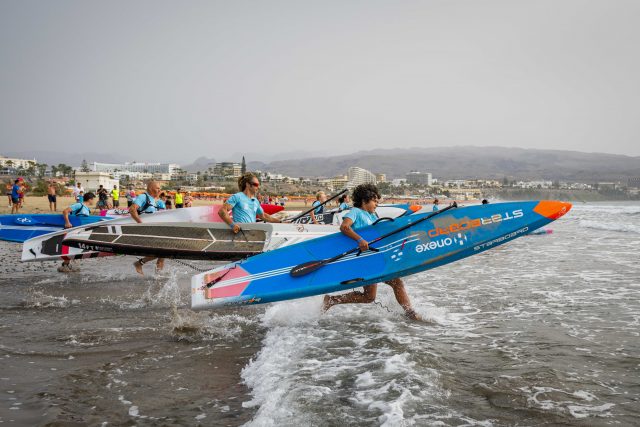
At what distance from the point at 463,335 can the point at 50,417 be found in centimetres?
460

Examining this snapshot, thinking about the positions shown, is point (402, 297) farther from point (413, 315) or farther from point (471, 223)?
point (471, 223)

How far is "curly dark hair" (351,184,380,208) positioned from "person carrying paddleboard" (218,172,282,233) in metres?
2.07

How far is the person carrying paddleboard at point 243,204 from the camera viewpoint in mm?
A: 7750

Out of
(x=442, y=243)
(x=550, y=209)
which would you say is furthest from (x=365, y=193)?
(x=550, y=209)

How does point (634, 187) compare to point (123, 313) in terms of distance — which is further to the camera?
point (634, 187)

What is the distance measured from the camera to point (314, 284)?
20.4 ft

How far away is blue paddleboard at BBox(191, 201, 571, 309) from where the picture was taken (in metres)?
6.22

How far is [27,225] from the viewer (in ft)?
41.2

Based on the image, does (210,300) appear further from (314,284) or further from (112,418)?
(112,418)

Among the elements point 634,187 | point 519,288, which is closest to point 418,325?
point 519,288

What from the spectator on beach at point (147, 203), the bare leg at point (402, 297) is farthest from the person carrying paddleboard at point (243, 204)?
the bare leg at point (402, 297)

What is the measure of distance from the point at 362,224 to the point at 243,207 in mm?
2437

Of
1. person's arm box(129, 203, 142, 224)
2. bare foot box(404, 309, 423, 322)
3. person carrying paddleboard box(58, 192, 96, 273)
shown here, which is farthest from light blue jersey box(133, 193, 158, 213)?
bare foot box(404, 309, 423, 322)

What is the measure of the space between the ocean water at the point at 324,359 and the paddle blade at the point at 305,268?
29.5 inches
